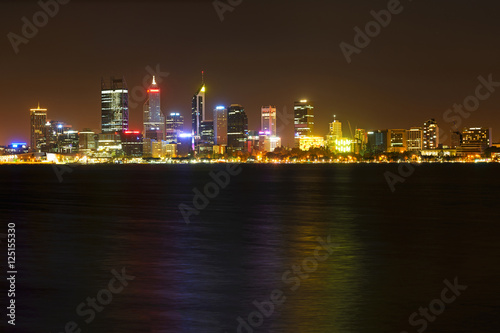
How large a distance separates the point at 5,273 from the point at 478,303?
16736 millimetres

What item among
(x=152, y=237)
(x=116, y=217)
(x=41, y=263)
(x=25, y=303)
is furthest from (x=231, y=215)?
(x=25, y=303)

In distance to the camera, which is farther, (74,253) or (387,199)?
(387,199)

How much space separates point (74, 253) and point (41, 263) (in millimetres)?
2642

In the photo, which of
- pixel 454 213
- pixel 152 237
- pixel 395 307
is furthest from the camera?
pixel 454 213

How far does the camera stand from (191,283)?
860 inches

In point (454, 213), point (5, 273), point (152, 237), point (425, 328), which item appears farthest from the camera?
point (454, 213)

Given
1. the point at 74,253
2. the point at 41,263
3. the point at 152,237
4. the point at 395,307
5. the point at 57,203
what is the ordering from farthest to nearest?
the point at 57,203 < the point at 152,237 < the point at 74,253 < the point at 41,263 < the point at 395,307

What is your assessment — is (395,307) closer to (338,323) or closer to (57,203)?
(338,323)

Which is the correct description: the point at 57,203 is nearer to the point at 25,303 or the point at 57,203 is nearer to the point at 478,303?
the point at 25,303

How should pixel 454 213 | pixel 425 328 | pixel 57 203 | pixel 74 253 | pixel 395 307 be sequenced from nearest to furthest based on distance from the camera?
1. pixel 425 328
2. pixel 395 307
3. pixel 74 253
4. pixel 454 213
5. pixel 57 203

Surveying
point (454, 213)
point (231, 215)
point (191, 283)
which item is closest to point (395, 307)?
point (191, 283)

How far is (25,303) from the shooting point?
1888cm

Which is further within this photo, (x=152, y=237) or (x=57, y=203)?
(x=57, y=203)

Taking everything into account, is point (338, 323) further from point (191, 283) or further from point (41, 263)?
point (41, 263)
